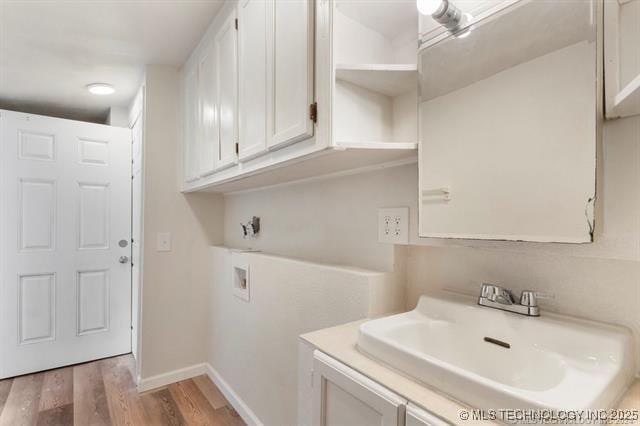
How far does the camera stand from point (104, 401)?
209cm

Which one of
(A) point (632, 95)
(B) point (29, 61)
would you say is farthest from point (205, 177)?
(A) point (632, 95)

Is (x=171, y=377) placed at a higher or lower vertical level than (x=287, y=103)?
lower

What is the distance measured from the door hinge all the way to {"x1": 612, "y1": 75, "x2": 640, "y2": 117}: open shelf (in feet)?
2.36

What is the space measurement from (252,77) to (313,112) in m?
0.53

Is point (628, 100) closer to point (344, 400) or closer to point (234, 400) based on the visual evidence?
point (344, 400)

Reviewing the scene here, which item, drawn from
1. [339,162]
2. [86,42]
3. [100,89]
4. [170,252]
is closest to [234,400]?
[170,252]

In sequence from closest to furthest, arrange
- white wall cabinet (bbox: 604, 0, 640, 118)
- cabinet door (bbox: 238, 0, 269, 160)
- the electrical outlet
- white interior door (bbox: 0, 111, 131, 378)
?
white wall cabinet (bbox: 604, 0, 640, 118) → the electrical outlet → cabinet door (bbox: 238, 0, 269, 160) → white interior door (bbox: 0, 111, 131, 378)

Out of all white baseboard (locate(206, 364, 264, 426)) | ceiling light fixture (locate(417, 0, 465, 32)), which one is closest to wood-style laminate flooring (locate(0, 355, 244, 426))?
white baseboard (locate(206, 364, 264, 426))

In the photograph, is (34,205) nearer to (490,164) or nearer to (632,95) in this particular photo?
(490,164)

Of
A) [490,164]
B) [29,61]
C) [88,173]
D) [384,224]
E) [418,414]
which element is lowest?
[418,414]

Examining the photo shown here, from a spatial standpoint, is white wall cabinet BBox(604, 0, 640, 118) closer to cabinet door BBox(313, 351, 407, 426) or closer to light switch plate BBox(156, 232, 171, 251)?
cabinet door BBox(313, 351, 407, 426)

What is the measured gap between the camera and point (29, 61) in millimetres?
2125

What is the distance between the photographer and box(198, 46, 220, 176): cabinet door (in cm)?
182

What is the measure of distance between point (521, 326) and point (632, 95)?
0.55 meters
